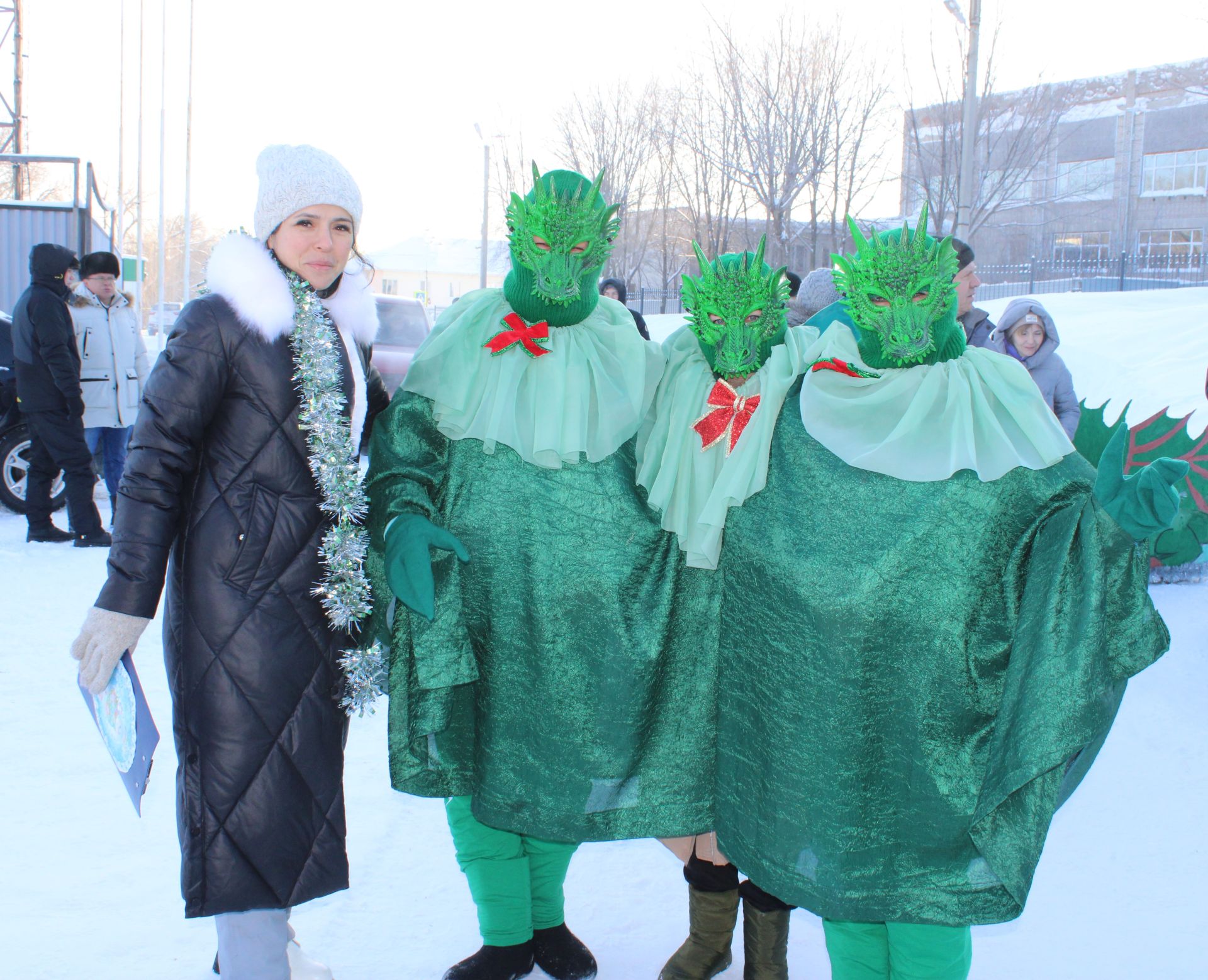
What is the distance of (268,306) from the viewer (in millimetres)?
2105

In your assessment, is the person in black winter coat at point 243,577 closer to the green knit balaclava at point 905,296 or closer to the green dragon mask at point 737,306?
the green dragon mask at point 737,306

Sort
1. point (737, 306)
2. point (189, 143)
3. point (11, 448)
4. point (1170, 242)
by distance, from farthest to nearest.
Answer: point (1170, 242), point (189, 143), point (11, 448), point (737, 306)

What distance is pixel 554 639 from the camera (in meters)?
2.30

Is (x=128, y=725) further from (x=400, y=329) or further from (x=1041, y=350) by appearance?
(x=400, y=329)

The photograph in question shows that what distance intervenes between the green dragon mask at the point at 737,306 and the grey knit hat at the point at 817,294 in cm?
125

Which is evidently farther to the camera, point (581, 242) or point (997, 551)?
point (581, 242)

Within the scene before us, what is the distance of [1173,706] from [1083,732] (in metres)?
2.98

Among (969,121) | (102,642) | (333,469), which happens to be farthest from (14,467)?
(969,121)

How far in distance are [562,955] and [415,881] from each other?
0.59 metres

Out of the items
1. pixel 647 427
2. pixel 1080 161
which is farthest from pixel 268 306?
pixel 1080 161

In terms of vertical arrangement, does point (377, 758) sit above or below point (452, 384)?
below

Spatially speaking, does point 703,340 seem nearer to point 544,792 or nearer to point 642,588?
point 642,588

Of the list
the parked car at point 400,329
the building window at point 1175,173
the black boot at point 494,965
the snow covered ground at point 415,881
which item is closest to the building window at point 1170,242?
the building window at point 1175,173

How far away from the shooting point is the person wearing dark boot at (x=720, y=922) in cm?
246
